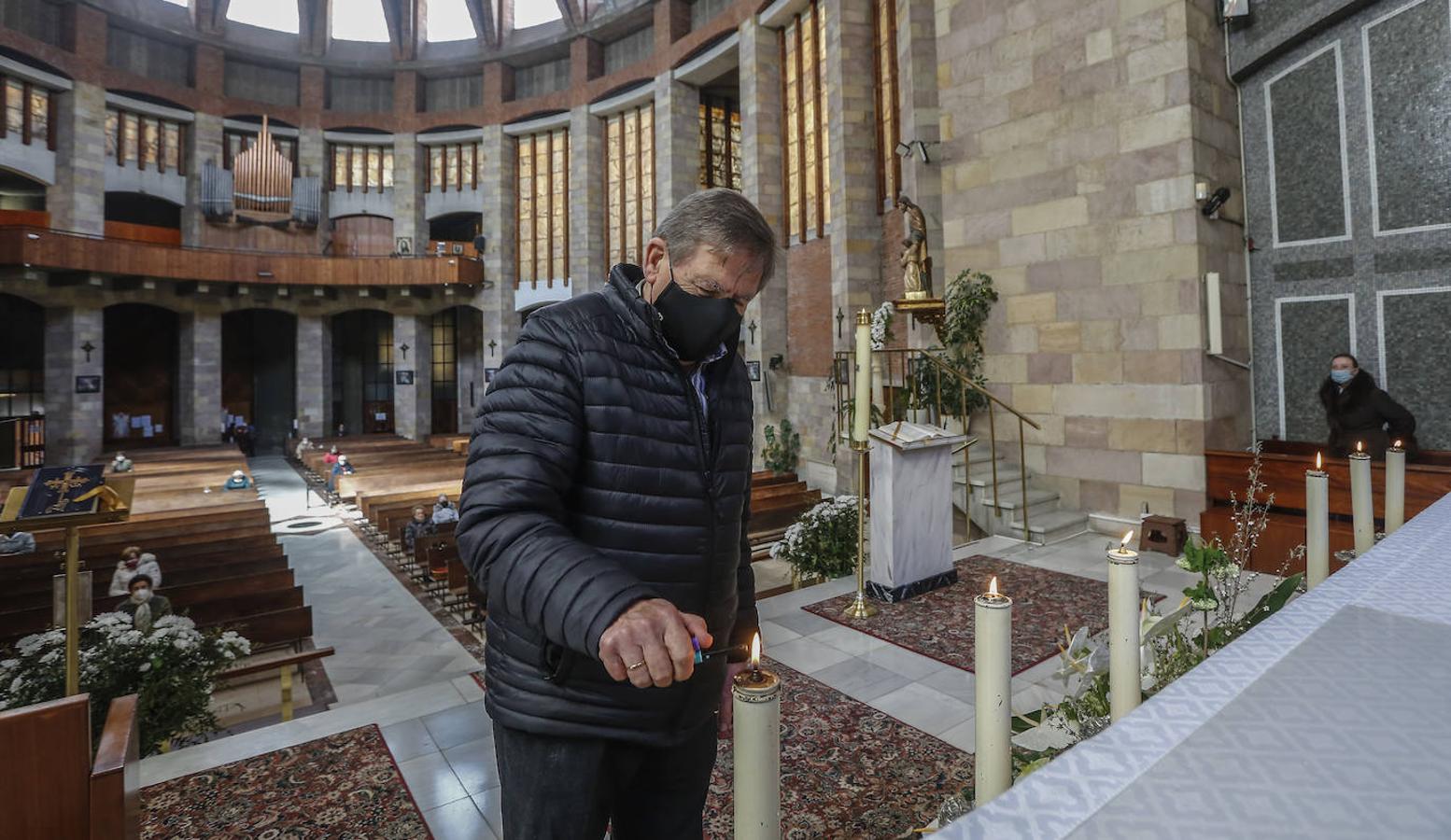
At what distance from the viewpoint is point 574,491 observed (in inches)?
48.5

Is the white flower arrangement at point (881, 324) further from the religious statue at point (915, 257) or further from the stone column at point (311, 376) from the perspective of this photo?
the stone column at point (311, 376)

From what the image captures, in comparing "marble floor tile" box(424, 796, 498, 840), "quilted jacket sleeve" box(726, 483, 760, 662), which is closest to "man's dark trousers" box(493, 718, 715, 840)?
"quilted jacket sleeve" box(726, 483, 760, 662)

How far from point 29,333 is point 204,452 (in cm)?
541

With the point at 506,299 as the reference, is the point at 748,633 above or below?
below

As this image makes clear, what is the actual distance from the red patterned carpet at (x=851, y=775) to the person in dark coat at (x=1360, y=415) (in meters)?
4.79

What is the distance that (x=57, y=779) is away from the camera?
1894 millimetres

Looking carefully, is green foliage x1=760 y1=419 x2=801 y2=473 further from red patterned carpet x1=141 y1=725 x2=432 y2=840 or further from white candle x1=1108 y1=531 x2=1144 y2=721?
white candle x1=1108 y1=531 x2=1144 y2=721

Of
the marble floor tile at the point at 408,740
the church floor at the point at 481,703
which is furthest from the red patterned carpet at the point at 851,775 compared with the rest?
the marble floor tile at the point at 408,740

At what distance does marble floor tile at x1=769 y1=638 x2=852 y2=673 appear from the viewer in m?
3.52

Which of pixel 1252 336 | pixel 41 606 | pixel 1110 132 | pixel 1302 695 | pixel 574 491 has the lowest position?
pixel 41 606

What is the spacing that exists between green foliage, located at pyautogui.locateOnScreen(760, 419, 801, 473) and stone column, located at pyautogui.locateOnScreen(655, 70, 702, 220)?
6.31 metres

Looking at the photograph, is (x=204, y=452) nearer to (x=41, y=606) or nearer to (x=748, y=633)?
(x=41, y=606)

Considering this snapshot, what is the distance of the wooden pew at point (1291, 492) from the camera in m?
4.71

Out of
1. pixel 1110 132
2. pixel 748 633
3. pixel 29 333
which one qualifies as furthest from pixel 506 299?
pixel 748 633
